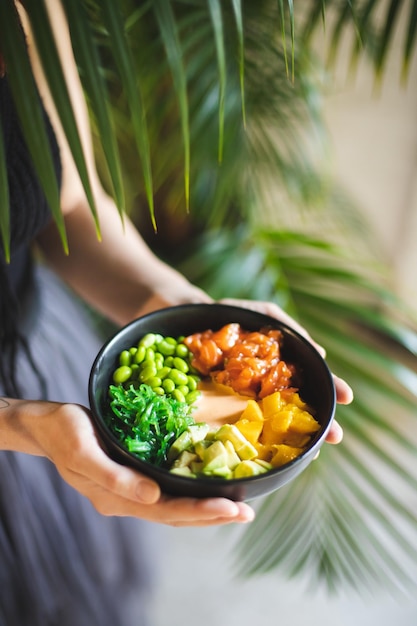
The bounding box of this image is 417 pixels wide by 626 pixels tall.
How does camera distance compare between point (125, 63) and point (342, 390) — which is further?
point (342, 390)

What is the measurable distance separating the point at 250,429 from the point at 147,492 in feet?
0.46

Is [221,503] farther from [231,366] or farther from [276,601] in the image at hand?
[276,601]

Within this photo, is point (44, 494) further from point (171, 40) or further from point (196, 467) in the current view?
point (171, 40)

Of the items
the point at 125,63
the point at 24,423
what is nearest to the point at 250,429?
the point at 24,423

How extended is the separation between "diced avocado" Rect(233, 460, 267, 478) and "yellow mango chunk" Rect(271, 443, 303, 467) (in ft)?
0.08

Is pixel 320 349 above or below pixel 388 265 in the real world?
above

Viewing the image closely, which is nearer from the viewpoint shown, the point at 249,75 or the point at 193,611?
the point at 249,75

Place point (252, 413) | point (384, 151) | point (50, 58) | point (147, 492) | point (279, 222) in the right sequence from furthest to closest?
point (384, 151) < point (279, 222) < point (252, 413) < point (147, 492) < point (50, 58)

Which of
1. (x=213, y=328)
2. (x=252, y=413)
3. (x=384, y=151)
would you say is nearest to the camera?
(x=252, y=413)

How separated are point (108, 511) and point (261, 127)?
815 mm

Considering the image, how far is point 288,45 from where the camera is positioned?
41.6 inches

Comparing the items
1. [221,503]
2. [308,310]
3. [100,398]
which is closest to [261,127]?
[308,310]

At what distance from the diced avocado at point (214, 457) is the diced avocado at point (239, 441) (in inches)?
0.8

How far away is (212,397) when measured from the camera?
673mm
